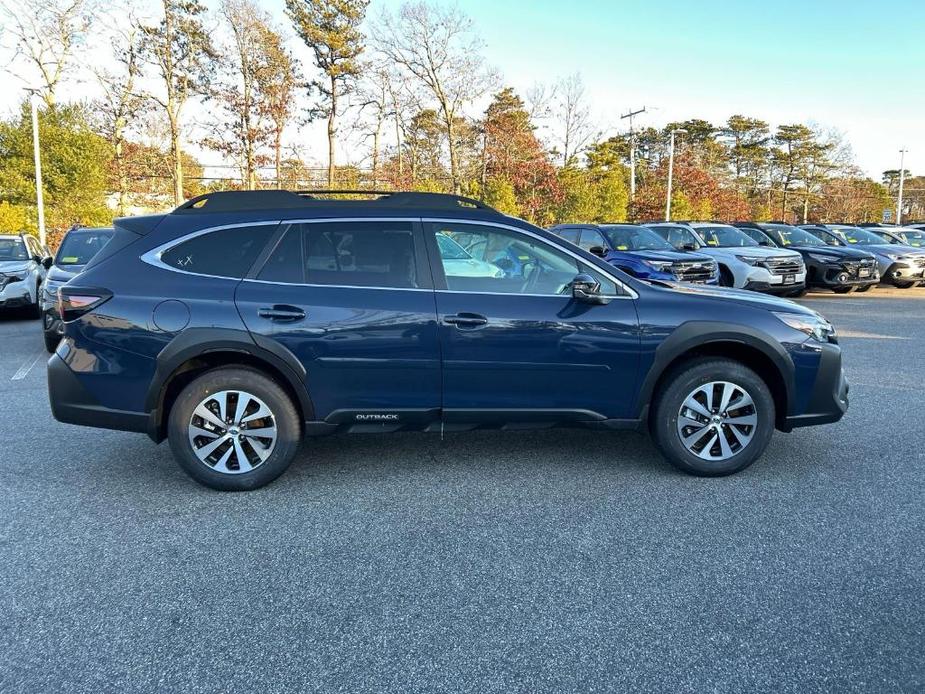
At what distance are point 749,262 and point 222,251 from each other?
41.8 feet

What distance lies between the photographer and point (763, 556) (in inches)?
133

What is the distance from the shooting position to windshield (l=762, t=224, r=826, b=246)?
17.7m

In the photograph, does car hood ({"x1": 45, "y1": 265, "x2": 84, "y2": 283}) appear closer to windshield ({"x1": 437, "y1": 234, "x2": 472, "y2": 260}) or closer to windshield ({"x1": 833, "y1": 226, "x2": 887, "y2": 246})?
windshield ({"x1": 437, "y1": 234, "x2": 472, "y2": 260})

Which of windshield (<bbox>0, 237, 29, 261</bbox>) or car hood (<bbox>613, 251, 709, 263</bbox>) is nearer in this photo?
windshield (<bbox>0, 237, 29, 261</bbox>)

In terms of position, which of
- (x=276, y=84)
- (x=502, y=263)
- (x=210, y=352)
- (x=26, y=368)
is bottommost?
(x=26, y=368)

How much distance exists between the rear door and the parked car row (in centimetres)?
739

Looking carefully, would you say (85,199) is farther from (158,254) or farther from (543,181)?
(158,254)

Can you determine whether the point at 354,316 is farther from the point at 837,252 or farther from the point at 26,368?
the point at 837,252

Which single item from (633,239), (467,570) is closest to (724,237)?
(633,239)

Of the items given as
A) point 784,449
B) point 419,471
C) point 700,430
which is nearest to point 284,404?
point 419,471

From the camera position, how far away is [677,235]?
49.6 feet

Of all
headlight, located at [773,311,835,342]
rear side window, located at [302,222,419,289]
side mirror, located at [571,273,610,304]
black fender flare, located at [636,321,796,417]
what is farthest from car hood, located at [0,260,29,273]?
headlight, located at [773,311,835,342]

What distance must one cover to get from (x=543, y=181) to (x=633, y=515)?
33745 millimetres

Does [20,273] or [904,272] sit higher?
[904,272]
